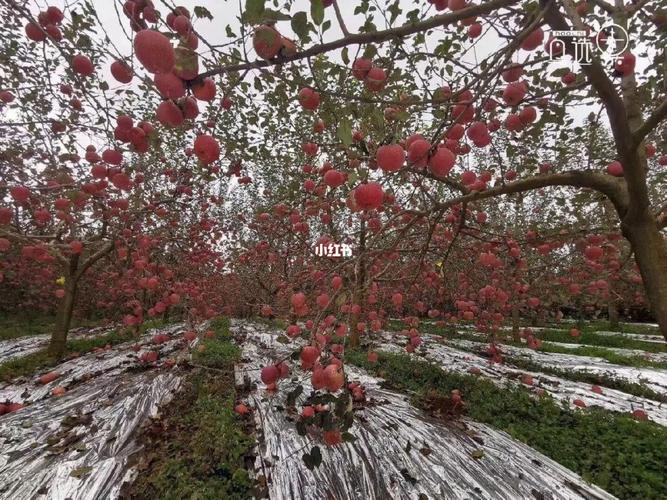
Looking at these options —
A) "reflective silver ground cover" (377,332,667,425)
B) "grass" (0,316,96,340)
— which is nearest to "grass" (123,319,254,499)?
"reflective silver ground cover" (377,332,667,425)

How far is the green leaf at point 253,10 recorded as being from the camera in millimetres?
964

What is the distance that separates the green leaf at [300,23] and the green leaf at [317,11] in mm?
132

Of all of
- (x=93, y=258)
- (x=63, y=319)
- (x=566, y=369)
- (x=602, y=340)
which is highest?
(x=93, y=258)

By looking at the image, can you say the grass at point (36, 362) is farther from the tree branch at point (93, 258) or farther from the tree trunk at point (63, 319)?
the tree branch at point (93, 258)

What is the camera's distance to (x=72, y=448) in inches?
133

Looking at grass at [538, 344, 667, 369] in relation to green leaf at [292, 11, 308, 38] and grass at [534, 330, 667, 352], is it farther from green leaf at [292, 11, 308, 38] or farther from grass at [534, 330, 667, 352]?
green leaf at [292, 11, 308, 38]

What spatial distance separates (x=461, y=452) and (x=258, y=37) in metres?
4.12

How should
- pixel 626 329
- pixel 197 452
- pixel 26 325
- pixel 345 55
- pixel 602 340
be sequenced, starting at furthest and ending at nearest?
pixel 626 329
pixel 26 325
pixel 602 340
pixel 197 452
pixel 345 55

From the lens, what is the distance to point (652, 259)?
6.36 ft

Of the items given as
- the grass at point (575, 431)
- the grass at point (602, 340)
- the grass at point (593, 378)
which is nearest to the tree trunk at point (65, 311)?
the grass at point (575, 431)

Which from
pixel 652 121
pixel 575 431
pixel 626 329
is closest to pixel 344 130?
pixel 652 121

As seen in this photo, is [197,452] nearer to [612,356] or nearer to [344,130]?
[344,130]

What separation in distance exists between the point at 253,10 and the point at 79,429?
4.69 meters

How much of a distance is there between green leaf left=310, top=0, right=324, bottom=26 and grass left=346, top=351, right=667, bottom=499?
4.48 meters
